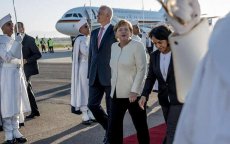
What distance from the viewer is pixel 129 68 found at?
215 inches

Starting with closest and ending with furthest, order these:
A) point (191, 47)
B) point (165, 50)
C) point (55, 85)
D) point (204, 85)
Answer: point (204, 85) → point (191, 47) → point (165, 50) → point (55, 85)

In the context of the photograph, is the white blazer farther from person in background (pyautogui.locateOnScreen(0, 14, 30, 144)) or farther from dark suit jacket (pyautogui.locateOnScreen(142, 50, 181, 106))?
person in background (pyautogui.locateOnScreen(0, 14, 30, 144))

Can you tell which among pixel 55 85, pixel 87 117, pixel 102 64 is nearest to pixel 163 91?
pixel 102 64

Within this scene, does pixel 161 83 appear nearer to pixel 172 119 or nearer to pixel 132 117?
pixel 172 119

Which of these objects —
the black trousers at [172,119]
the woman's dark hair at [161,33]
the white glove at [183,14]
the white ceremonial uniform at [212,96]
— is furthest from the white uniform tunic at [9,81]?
the white ceremonial uniform at [212,96]

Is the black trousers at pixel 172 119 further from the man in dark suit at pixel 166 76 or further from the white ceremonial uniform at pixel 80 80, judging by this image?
the white ceremonial uniform at pixel 80 80

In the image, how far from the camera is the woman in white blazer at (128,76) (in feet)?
17.8

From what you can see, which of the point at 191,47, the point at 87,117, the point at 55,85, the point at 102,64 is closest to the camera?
the point at 191,47

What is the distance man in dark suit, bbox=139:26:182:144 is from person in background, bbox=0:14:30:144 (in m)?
2.69

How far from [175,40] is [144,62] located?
380cm

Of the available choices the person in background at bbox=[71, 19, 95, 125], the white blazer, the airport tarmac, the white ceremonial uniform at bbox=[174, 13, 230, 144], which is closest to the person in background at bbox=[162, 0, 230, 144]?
the white ceremonial uniform at bbox=[174, 13, 230, 144]

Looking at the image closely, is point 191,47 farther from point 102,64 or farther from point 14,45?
point 14,45

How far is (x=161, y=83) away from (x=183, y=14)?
3041 millimetres

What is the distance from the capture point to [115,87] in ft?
18.2
